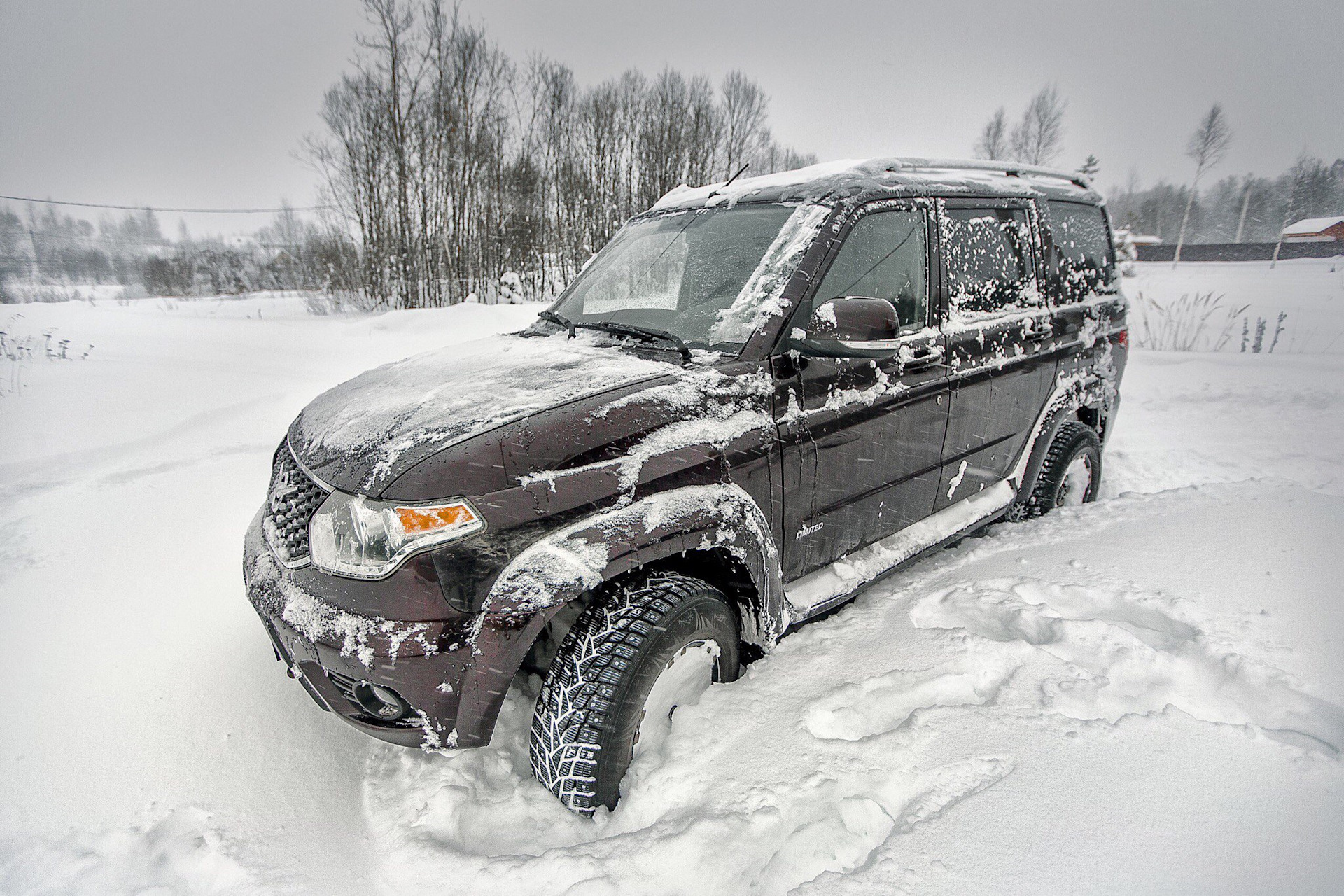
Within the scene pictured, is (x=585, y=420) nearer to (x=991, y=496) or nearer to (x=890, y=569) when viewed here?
(x=890, y=569)

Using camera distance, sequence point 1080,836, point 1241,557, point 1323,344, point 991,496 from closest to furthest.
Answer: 1. point 1080,836
2. point 1241,557
3. point 991,496
4. point 1323,344

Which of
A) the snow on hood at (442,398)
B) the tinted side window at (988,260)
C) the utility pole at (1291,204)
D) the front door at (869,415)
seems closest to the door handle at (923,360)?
the front door at (869,415)

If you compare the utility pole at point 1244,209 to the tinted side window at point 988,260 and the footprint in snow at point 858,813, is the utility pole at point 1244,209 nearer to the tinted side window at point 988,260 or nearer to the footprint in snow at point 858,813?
the tinted side window at point 988,260

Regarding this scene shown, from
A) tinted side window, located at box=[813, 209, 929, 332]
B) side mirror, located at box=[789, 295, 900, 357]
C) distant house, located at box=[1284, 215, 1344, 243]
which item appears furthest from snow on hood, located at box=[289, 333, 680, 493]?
distant house, located at box=[1284, 215, 1344, 243]

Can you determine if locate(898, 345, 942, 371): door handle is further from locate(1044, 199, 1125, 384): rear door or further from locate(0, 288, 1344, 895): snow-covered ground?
locate(1044, 199, 1125, 384): rear door

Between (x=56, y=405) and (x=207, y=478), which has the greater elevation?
(x=56, y=405)

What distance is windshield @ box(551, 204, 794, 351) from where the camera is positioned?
2201 millimetres

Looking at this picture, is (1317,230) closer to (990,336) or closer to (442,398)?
(990,336)

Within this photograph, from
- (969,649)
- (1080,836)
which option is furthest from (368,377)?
(1080,836)

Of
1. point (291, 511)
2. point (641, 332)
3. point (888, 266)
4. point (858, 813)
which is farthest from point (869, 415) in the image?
point (291, 511)

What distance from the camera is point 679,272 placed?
2463 millimetres

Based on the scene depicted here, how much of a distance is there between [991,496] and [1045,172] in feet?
6.09

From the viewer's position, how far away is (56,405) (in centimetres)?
518

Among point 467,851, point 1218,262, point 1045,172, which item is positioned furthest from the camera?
point 1218,262
